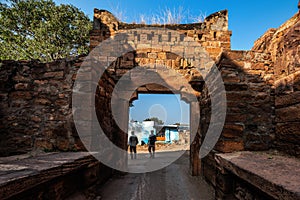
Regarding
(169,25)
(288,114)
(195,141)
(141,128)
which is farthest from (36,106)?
(141,128)

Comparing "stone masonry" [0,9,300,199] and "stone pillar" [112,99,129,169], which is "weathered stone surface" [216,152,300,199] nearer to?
"stone masonry" [0,9,300,199]

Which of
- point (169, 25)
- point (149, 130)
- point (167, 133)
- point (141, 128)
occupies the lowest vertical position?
Answer: point (167, 133)

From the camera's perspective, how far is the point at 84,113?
2.37 m

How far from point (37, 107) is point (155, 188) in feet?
8.25

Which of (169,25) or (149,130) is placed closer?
(169,25)

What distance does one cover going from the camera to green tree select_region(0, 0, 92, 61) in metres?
6.71

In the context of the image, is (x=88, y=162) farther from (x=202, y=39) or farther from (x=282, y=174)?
(x=202, y=39)

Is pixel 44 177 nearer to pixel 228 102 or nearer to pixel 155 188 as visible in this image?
pixel 155 188

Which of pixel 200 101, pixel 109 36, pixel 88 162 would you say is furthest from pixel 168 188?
pixel 109 36

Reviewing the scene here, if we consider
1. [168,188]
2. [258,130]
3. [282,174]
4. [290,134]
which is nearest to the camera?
[282,174]

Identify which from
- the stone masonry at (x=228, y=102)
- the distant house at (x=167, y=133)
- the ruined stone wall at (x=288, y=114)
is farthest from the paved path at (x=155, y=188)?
the distant house at (x=167, y=133)

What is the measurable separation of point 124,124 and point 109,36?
90.3 inches

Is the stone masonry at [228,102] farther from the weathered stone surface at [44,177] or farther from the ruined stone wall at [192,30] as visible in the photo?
the ruined stone wall at [192,30]

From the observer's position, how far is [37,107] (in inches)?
98.7
